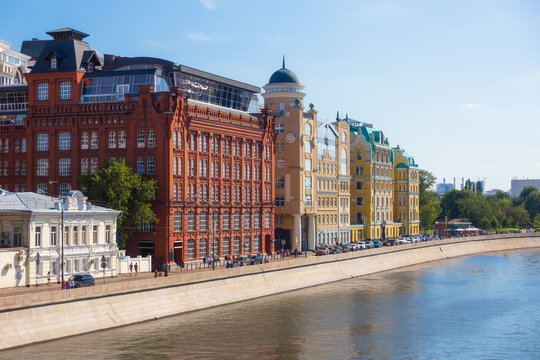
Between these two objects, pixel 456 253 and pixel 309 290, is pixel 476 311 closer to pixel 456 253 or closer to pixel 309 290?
pixel 309 290

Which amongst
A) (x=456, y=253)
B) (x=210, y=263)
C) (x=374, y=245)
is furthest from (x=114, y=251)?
(x=456, y=253)

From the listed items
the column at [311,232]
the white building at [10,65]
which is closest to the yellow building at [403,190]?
the column at [311,232]

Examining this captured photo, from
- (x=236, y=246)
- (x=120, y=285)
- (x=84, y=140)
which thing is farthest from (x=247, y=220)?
(x=120, y=285)

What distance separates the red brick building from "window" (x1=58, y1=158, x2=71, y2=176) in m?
0.13

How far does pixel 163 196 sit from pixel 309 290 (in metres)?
20.7

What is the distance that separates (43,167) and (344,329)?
51.6 meters

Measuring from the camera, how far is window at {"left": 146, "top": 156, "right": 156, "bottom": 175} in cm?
9794

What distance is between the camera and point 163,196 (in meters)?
96.8

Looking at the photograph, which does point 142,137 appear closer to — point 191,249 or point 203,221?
point 203,221

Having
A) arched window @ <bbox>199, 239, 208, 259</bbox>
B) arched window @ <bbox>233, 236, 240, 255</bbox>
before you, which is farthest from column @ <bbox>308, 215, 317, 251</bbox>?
arched window @ <bbox>199, 239, 208, 259</bbox>

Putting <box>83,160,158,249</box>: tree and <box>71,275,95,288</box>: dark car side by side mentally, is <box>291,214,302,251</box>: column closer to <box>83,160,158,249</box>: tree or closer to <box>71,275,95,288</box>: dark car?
<box>83,160,158,249</box>: tree

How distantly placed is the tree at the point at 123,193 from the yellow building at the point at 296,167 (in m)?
40.6

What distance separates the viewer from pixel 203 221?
105m

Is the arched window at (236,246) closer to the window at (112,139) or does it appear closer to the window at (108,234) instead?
the window at (112,139)
